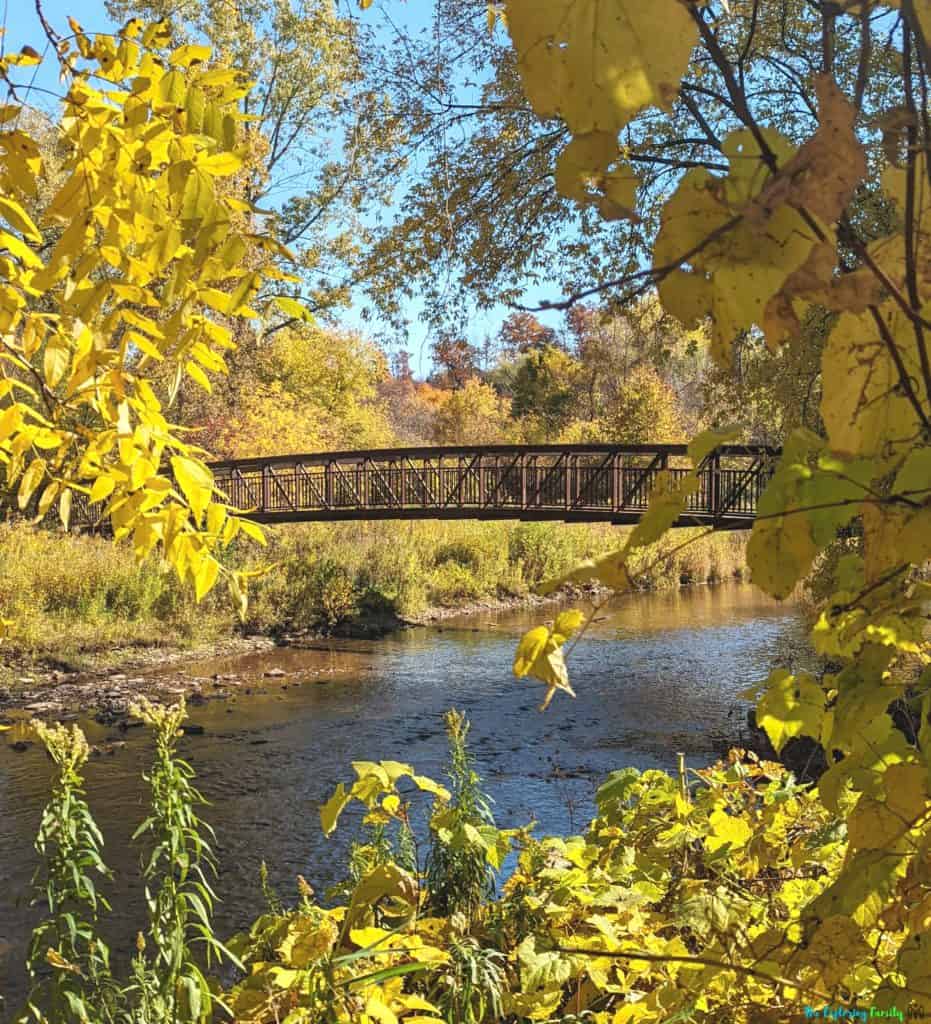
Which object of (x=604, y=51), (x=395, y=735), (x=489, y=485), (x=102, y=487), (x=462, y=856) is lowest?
(x=395, y=735)

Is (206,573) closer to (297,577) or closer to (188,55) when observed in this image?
(188,55)

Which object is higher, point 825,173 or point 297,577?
point 825,173

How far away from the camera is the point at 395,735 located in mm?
10047

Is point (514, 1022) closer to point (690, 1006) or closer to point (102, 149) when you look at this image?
point (690, 1006)

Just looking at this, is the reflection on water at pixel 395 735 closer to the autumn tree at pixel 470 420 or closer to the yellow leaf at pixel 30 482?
the yellow leaf at pixel 30 482

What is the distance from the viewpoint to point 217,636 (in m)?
15.2

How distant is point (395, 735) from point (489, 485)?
28.8ft

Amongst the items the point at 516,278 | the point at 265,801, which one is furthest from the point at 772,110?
the point at 265,801

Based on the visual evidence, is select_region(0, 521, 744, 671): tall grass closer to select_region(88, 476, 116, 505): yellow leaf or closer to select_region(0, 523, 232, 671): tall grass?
select_region(0, 523, 232, 671): tall grass

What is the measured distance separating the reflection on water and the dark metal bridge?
2009 mm

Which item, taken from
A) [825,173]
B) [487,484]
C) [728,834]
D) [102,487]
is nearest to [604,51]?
[825,173]

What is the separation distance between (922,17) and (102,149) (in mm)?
1039

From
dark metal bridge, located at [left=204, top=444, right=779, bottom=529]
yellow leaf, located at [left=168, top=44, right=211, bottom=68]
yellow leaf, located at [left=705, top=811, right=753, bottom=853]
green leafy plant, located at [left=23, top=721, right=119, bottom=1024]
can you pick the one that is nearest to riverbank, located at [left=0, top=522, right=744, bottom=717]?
dark metal bridge, located at [left=204, top=444, right=779, bottom=529]

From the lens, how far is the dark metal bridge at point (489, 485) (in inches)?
598
